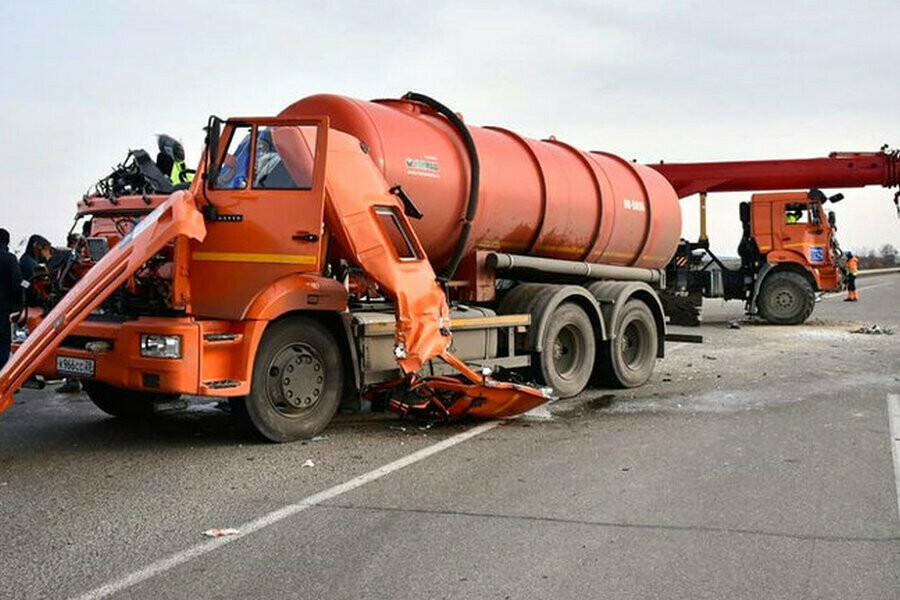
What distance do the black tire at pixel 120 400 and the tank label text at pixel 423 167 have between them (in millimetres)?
3264

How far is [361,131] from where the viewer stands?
837 cm

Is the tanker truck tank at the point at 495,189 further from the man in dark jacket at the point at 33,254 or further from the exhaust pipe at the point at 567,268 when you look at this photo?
the man in dark jacket at the point at 33,254

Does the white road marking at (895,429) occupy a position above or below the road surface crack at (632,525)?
above

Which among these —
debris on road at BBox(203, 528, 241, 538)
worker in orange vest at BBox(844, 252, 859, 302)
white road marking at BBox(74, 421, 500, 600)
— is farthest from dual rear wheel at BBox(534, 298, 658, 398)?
worker in orange vest at BBox(844, 252, 859, 302)

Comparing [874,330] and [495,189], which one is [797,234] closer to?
[874,330]

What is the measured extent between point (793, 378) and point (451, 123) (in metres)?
5.65

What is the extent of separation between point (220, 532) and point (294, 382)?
8.07 feet

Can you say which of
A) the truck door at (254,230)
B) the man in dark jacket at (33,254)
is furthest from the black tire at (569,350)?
the man in dark jacket at (33,254)

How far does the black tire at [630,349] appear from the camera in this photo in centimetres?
1093

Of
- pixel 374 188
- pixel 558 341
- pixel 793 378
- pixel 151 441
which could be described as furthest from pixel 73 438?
pixel 793 378

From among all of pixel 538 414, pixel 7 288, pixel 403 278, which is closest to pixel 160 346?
pixel 403 278

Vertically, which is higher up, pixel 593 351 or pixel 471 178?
pixel 471 178

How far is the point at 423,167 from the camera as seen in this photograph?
346 inches

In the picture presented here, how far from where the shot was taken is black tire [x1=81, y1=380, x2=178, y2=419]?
8.38 m
